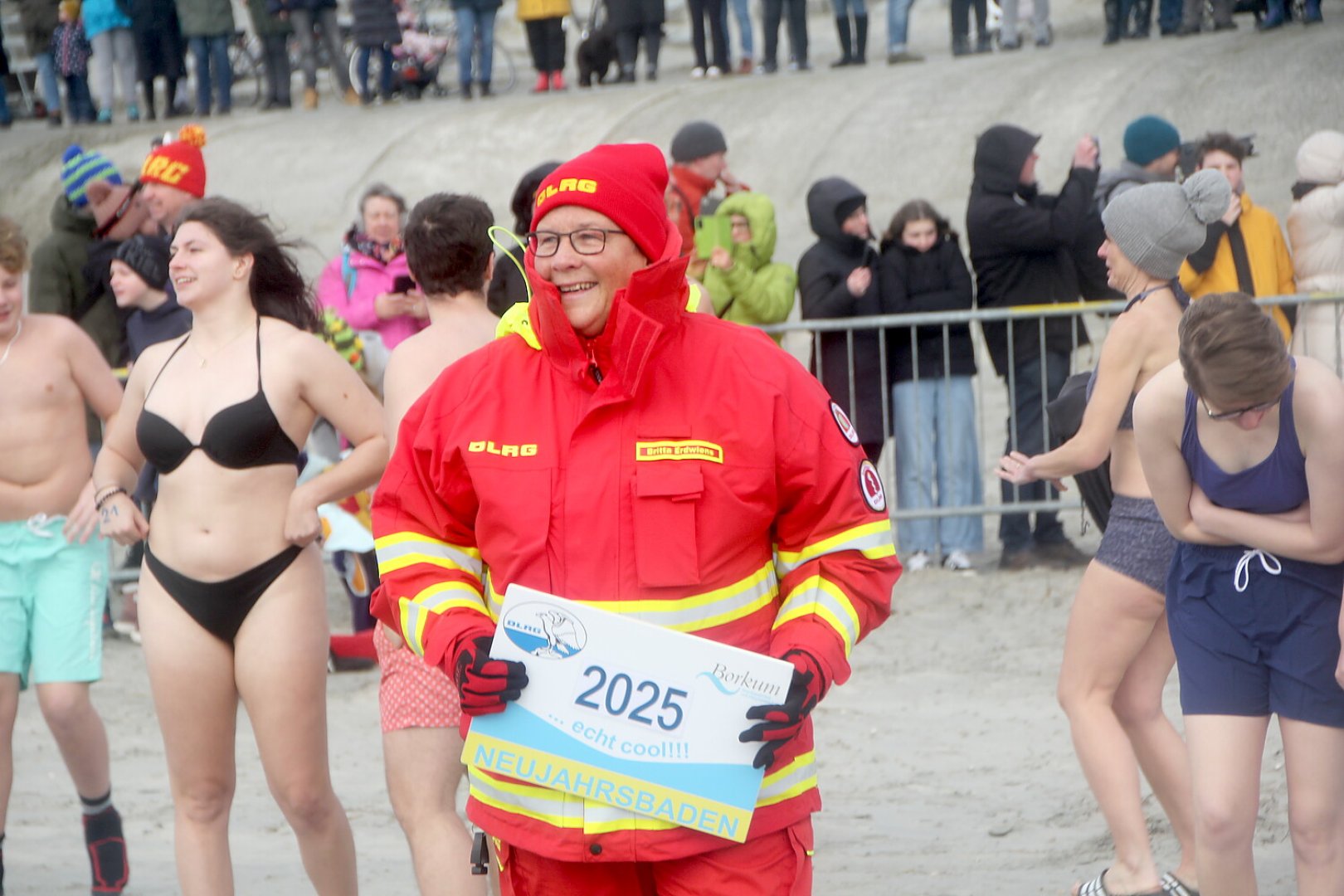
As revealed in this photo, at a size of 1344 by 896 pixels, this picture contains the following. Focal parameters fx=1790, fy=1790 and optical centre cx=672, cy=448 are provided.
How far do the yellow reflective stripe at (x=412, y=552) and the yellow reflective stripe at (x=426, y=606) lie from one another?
5 centimetres

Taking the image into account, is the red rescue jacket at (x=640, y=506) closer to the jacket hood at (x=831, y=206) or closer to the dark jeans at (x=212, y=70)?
the jacket hood at (x=831, y=206)

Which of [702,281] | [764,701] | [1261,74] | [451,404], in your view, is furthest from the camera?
[1261,74]

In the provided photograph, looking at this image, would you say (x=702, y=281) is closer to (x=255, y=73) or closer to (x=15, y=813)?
(x=15, y=813)

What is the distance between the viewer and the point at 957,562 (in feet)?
29.9

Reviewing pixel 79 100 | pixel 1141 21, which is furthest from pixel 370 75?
pixel 1141 21

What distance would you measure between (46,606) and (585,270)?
280 centimetres

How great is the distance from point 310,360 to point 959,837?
8.70ft

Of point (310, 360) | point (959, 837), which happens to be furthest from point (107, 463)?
point (959, 837)

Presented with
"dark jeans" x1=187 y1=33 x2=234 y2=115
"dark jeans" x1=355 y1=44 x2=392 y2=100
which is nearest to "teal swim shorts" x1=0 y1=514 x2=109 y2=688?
"dark jeans" x1=187 y1=33 x2=234 y2=115

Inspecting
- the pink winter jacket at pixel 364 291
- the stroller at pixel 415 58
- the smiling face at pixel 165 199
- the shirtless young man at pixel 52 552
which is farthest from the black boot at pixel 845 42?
the shirtless young man at pixel 52 552

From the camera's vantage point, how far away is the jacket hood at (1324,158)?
8.51 m

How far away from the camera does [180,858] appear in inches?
176

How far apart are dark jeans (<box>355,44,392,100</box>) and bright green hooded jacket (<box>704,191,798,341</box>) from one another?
12566mm

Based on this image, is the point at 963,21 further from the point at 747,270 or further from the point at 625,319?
the point at 625,319
